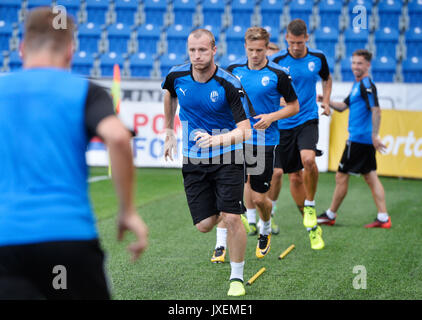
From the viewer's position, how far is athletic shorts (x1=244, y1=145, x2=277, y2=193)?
6969mm

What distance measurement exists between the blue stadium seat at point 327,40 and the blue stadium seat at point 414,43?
1.96m

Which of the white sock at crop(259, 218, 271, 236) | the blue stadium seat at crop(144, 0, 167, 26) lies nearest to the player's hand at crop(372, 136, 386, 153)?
the white sock at crop(259, 218, 271, 236)

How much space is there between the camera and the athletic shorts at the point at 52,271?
2.56 m

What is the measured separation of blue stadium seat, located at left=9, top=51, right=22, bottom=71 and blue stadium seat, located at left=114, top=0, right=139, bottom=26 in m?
3.10

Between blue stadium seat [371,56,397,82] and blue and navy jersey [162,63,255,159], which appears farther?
blue stadium seat [371,56,397,82]

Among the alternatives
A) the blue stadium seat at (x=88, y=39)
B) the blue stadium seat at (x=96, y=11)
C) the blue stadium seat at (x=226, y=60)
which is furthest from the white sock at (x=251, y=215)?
the blue stadium seat at (x=96, y=11)

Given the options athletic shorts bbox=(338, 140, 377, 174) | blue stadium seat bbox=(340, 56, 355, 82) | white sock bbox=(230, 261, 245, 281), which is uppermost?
blue stadium seat bbox=(340, 56, 355, 82)

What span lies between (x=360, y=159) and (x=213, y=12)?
34.6ft

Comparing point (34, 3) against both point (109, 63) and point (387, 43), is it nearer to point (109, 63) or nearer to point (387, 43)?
point (109, 63)

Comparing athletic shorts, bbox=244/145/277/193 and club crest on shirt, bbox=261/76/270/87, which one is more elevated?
club crest on shirt, bbox=261/76/270/87

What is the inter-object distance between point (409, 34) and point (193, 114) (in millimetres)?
13370

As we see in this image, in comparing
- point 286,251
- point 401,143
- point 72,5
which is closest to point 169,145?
point 286,251

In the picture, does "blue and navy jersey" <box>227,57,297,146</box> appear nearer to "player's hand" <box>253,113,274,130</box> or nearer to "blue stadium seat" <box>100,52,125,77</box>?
"player's hand" <box>253,113,274,130</box>
